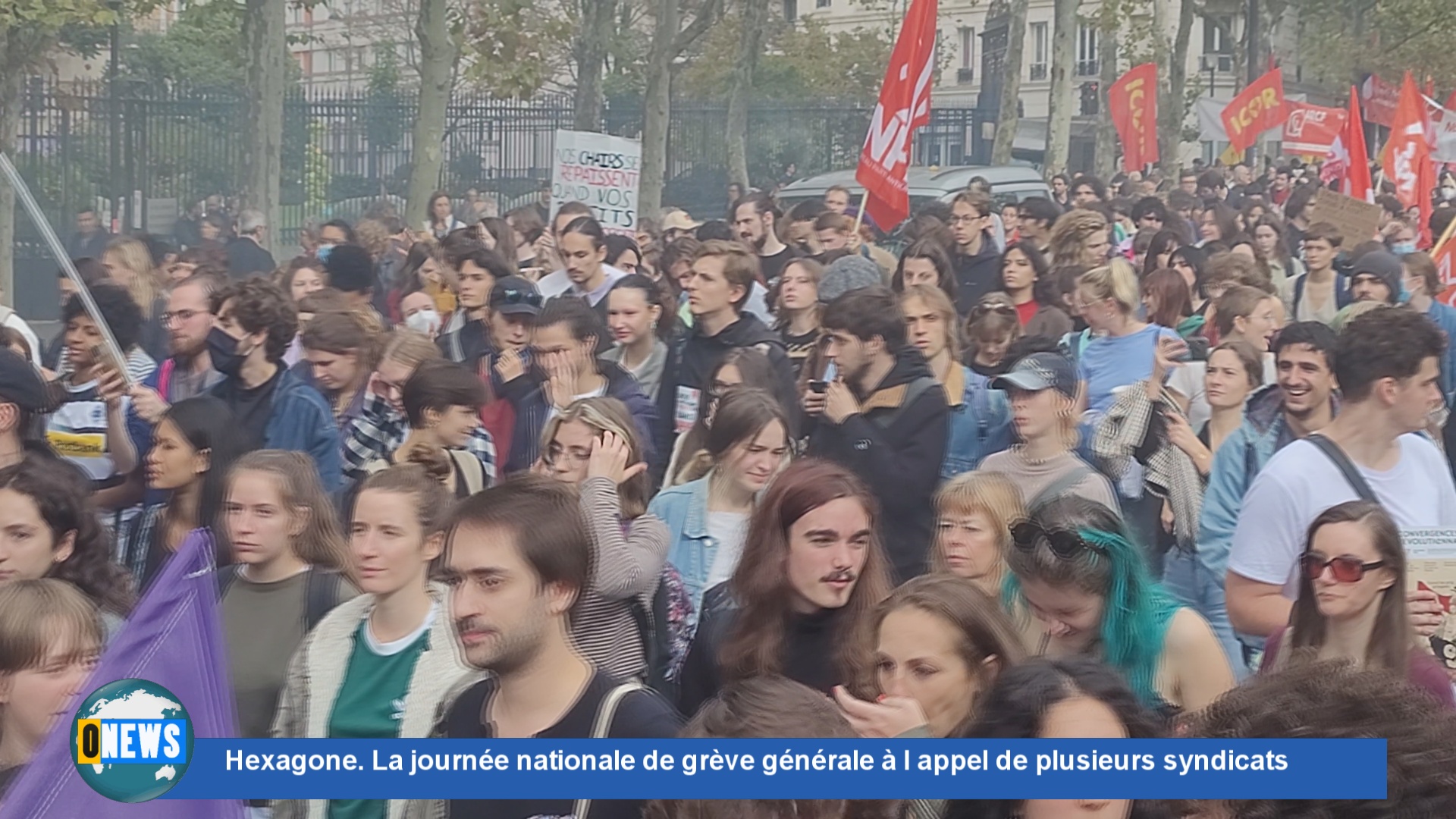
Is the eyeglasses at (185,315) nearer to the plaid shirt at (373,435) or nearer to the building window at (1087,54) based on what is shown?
the plaid shirt at (373,435)

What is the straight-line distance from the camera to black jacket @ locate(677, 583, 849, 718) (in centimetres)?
415

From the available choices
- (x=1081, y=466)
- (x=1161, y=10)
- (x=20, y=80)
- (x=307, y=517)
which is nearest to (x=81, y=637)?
(x=307, y=517)

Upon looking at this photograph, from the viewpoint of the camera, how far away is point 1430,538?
4527 millimetres

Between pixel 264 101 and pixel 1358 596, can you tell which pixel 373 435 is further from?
pixel 264 101

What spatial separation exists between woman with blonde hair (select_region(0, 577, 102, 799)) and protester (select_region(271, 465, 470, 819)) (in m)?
0.41

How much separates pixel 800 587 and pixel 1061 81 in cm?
2928

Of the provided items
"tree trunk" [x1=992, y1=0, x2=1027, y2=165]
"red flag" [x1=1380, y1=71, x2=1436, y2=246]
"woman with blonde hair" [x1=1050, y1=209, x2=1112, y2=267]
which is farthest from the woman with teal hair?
"tree trunk" [x1=992, y1=0, x2=1027, y2=165]

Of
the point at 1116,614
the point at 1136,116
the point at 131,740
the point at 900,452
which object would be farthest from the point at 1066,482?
the point at 1136,116

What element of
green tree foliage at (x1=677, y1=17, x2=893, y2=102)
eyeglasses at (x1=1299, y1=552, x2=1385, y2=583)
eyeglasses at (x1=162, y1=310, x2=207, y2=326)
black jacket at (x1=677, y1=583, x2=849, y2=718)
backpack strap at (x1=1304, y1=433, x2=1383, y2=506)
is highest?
green tree foliage at (x1=677, y1=17, x2=893, y2=102)

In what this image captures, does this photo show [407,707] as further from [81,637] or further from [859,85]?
[859,85]

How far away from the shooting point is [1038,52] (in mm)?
75500

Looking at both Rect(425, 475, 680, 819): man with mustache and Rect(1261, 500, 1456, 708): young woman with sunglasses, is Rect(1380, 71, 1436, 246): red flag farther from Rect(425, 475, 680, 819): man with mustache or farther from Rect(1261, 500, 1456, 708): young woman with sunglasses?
Rect(425, 475, 680, 819): man with mustache

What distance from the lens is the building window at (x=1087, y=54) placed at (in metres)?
70.8

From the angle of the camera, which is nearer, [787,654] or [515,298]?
[787,654]
